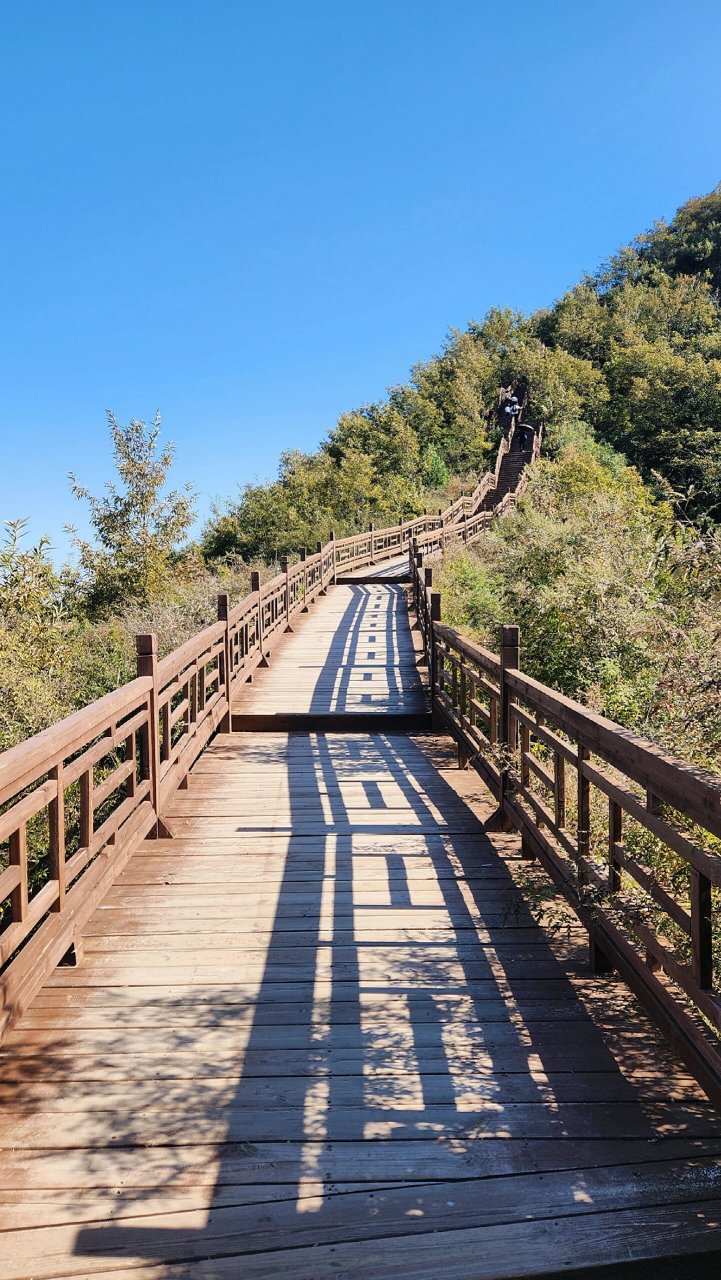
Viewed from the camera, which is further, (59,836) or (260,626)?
(260,626)

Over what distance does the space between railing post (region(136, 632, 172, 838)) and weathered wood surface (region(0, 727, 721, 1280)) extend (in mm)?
911

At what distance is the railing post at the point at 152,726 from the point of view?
5.75 metres

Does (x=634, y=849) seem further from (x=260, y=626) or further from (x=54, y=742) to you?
(x=260, y=626)

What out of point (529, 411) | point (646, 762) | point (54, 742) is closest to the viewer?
point (646, 762)

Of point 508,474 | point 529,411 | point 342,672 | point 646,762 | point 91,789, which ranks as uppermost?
point 529,411

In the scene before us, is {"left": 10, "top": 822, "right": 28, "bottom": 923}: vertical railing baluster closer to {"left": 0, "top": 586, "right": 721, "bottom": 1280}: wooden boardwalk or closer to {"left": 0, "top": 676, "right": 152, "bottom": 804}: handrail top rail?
{"left": 0, "top": 676, "right": 152, "bottom": 804}: handrail top rail

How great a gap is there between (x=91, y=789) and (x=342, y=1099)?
1940mm

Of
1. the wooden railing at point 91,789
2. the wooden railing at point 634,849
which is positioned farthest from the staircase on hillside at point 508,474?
the wooden railing at point 634,849

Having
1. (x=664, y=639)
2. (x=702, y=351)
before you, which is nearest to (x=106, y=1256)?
(x=664, y=639)

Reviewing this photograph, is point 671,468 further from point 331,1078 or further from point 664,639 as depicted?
point 331,1078

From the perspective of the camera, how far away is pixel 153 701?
5.84 m

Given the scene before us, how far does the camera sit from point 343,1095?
9.39ft

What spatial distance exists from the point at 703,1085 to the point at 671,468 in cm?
3884

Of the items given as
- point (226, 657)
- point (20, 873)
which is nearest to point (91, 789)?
point (20, 873)
